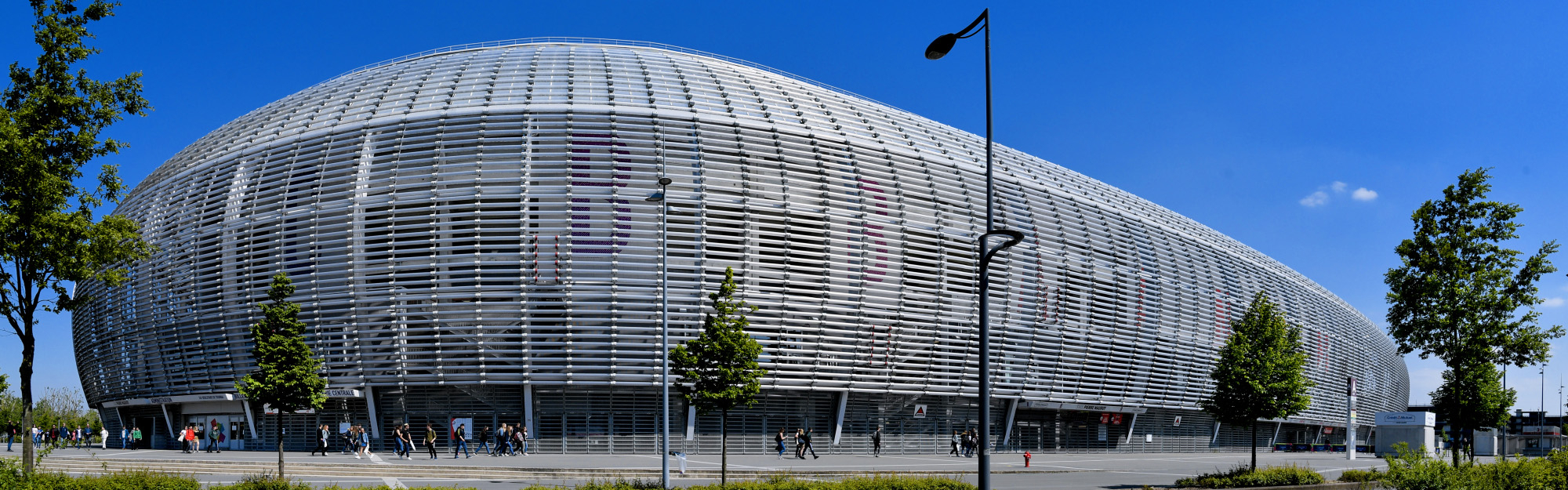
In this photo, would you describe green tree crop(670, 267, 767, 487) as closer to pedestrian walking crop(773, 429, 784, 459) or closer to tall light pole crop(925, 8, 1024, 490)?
tall light pole crop(925, 8, 1024, 490)

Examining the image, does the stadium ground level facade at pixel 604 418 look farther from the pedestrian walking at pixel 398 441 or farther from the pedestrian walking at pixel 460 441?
the pedestrian walking at pixel 398 441

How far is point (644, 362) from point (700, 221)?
6152mm

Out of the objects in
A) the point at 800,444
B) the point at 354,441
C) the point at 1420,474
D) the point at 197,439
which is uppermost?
the point at 1420,474

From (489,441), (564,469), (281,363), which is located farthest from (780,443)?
(281,363)

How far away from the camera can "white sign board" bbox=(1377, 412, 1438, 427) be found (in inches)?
2398

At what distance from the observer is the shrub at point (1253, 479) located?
26.6 meters

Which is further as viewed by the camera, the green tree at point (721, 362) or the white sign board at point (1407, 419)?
the white sign board at point (1407, 419)

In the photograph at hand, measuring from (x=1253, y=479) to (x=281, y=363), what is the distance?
2542cm

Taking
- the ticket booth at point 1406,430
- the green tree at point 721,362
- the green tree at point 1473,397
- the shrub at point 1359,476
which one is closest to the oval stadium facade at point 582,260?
the green tree at point 721,362

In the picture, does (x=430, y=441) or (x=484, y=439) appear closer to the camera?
(x=430, y=441)

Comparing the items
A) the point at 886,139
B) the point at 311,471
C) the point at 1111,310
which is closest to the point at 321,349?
the point at 311,471

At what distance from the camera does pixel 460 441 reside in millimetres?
39188

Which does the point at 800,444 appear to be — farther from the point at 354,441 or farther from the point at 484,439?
the point at 354,441

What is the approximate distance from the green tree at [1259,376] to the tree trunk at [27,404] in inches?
1233
